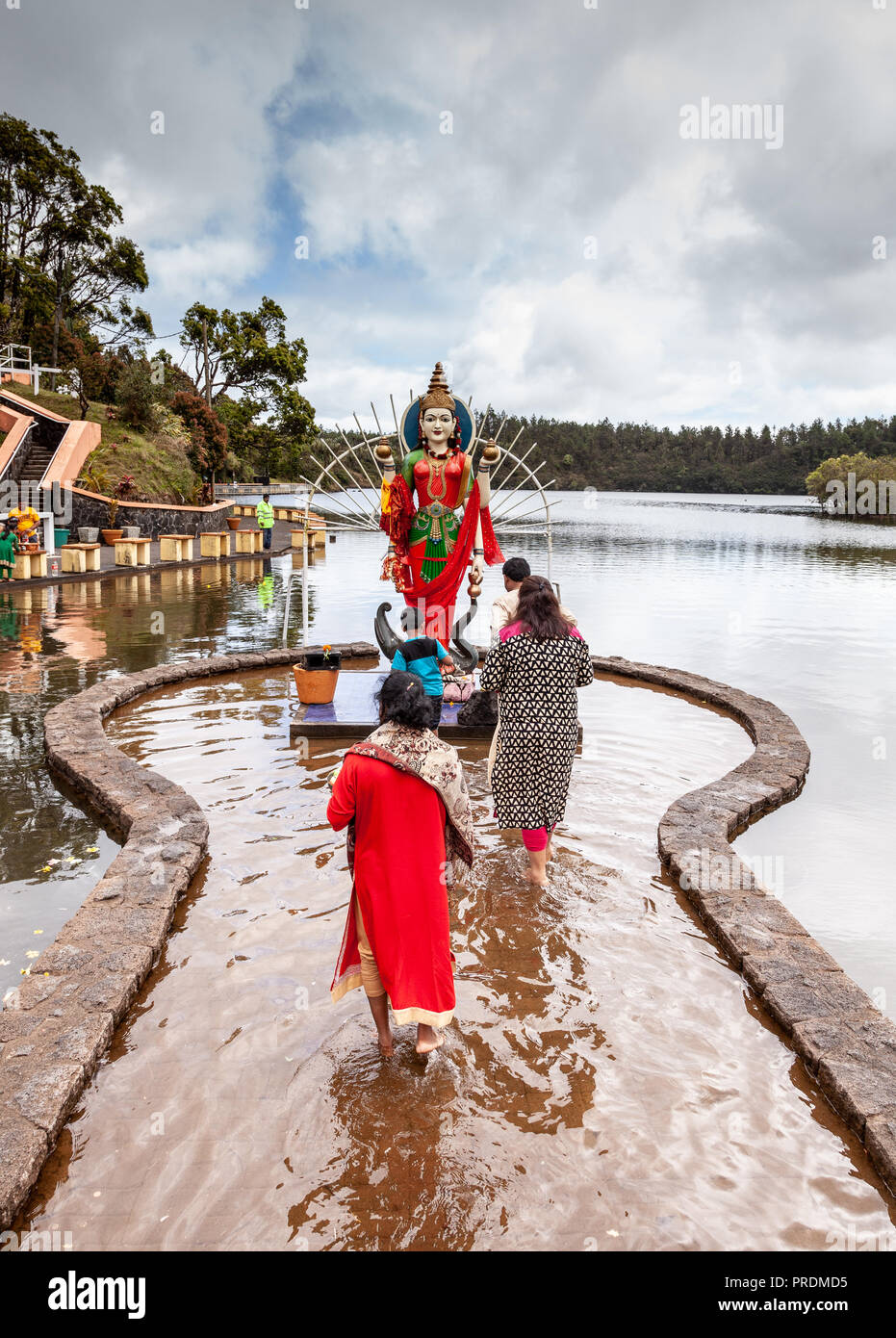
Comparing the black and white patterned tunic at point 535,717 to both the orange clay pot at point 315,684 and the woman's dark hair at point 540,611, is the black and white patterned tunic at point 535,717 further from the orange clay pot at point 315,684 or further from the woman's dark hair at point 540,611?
the orange clay pot at point 315,684

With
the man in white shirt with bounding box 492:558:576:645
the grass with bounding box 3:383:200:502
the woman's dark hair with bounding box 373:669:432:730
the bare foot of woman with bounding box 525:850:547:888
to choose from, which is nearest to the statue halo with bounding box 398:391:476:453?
the man in white shirt with bounding box 492:558:576:645

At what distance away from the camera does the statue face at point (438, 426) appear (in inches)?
277

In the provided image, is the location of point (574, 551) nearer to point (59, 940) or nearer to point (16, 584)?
point (16, 584)

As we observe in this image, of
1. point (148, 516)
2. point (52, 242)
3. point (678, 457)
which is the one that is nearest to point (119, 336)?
point (52, 242)

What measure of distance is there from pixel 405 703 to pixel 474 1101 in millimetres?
1329

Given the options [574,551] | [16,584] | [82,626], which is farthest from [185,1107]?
[574,551]

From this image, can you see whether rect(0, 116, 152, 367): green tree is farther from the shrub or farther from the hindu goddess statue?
A: the hindu goddess statue

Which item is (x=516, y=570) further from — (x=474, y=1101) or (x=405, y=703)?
(x=474, y=1101)

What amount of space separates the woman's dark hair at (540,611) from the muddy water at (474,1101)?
1324 mm

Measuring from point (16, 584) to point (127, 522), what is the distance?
260 inches

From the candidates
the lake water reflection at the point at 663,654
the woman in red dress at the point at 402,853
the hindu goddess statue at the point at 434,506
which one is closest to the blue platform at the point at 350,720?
the hindu goddess statue at the point at 434,506

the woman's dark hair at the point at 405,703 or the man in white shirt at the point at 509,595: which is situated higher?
the man in white shirt at the point at 509,595

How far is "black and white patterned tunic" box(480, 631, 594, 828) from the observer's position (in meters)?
4.10

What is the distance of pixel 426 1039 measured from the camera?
2912 millimetres
